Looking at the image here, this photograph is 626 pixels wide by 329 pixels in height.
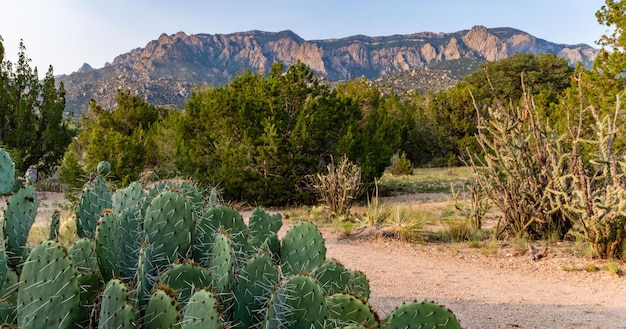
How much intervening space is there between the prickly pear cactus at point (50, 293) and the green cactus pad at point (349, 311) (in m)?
1.00

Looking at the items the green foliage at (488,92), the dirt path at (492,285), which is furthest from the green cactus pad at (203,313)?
the green foliage at (488,92)

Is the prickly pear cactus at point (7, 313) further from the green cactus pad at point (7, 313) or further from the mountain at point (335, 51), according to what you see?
the mountain at point (335, 51)

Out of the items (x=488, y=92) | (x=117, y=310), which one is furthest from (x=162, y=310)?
(x=488, y=92)

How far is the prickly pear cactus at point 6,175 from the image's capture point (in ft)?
9.18

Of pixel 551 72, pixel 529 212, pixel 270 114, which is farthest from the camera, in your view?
pixel 551 72

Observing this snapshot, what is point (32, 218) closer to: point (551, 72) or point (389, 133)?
point (389, 133)

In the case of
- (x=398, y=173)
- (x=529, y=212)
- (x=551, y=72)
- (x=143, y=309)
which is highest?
(x=551, y=72)

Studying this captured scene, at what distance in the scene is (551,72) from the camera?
27.3m

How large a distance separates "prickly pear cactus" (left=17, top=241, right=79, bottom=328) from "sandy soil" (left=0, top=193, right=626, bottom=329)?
2461mm

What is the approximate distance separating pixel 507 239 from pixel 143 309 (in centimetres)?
638

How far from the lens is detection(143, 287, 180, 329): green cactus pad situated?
1.66 metres

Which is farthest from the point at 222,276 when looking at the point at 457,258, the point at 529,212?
the point at 529,212

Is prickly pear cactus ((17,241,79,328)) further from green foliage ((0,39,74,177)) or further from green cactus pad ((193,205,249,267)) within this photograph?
green foliage ((0,39,74,177))

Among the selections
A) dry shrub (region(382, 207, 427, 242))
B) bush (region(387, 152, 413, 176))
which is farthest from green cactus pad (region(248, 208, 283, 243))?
bush (region(387, 152, 413, 176))
